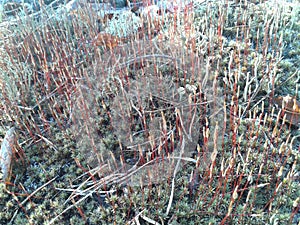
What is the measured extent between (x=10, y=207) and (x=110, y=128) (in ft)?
3.43

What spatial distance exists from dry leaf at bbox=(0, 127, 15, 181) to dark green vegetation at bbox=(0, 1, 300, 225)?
7 cm

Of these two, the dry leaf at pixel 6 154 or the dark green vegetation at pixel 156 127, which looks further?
the dry leaf at pixel 6 154

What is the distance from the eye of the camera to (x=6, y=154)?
8.47 feet

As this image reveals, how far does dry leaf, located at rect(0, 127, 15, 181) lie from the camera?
8.25ft

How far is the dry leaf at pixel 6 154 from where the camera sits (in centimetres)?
251

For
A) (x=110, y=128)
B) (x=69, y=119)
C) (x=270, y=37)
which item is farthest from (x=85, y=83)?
(x=270, y=37)

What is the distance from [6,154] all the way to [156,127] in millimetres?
1326

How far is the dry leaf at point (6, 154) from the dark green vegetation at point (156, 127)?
0.24 ft

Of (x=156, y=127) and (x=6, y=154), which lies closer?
(x=6, y=154)

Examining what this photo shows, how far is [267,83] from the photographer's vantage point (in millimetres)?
2990

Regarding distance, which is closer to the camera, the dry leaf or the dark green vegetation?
the dark green vegetation

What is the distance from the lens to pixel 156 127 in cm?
273

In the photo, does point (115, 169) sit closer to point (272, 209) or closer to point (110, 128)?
point (110, 128)

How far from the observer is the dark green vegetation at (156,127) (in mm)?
2221
